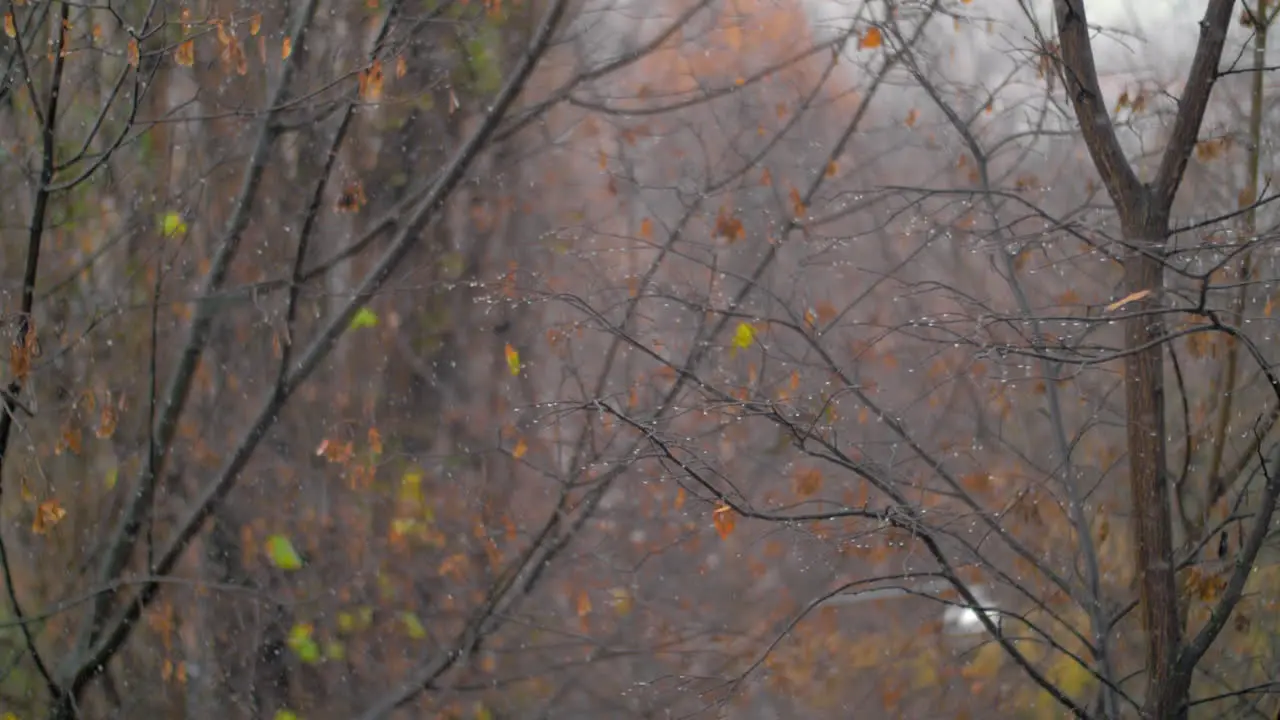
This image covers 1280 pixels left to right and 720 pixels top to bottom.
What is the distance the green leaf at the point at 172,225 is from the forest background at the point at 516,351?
0.13 ft

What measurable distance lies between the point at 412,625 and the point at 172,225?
1628 mm

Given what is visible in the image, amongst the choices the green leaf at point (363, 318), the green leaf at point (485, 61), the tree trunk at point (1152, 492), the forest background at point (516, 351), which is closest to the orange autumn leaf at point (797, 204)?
the forest background at point (516, 351)

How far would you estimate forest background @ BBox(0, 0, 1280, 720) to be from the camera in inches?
151

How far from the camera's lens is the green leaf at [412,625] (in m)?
4.64

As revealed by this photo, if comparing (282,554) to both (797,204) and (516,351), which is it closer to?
(516,351)

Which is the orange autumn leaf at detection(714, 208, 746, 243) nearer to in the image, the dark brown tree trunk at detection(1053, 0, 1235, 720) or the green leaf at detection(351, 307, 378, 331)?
the green leaf at detection(351, 307, 378, 331)

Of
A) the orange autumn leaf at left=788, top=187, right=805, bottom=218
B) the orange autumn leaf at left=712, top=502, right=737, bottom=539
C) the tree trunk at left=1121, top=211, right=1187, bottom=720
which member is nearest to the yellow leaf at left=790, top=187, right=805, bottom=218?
the orange autumn leaf at left=788, top=187, right=805, bottom=218

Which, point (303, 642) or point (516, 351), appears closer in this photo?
point (303, 642)

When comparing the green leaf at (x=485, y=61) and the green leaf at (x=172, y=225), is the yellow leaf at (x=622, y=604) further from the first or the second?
the green leaf at (x=172, y=225)

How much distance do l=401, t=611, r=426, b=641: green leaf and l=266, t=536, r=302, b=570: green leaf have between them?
0.41 m

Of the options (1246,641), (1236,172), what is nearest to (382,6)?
(1236,172)

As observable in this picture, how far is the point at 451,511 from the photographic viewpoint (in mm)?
4809

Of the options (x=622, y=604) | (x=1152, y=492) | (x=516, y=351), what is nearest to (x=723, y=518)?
(x=1152, y=492)

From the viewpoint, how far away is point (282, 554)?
176 inches
